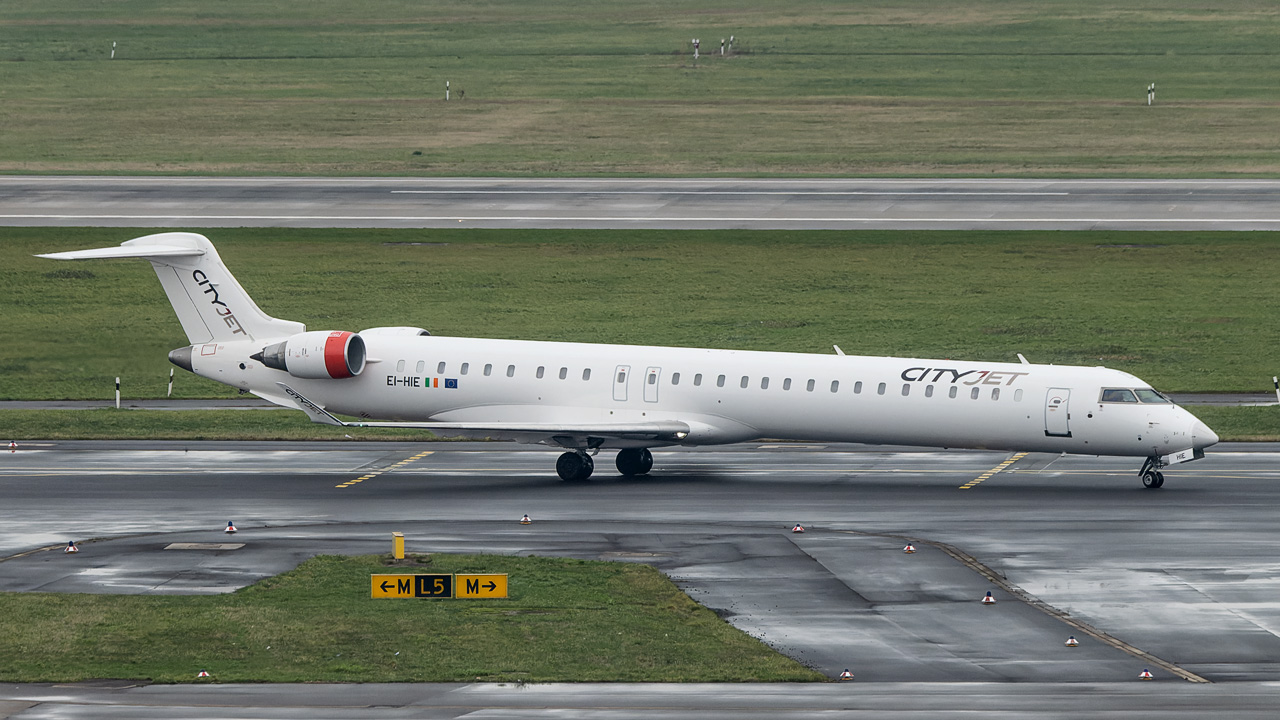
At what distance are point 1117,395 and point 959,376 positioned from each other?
3.54 metres

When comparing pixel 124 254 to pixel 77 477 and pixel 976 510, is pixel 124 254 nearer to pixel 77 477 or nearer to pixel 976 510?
pixel 77 477

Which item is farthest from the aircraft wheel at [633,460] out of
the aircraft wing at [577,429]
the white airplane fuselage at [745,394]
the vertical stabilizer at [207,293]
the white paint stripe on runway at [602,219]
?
the white paint stripe on runway at [602,219]

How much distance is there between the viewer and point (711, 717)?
2073cm

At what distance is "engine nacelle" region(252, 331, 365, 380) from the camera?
4241cm

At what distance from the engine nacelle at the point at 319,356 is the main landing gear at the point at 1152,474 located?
19.1m

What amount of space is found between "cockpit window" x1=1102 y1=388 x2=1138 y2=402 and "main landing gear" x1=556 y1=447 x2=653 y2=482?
10903 mm

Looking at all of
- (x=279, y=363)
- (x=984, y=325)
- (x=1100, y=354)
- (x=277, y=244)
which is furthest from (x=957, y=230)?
(x=279, y=363)

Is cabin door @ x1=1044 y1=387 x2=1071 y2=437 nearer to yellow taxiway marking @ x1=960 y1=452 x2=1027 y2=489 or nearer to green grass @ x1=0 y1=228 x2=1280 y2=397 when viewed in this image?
yellow taxiway marking @ x1=960 y1=452 x2=1027 y2=489

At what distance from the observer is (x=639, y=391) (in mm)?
41625

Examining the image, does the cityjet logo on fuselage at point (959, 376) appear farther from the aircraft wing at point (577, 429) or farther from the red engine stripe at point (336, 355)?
the red engine stripe at point (336, 355)

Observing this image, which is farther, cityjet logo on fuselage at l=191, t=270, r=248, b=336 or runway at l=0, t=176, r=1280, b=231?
runway at l=0, t=176, r=1280, b=231

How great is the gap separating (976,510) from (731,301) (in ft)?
100

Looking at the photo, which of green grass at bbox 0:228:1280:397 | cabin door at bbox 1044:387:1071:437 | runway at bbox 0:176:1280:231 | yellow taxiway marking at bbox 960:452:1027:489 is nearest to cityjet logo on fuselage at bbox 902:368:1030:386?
cabin door at bbox 1044:387:1071:437

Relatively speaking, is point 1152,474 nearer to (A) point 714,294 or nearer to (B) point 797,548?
(B) point 797,548
